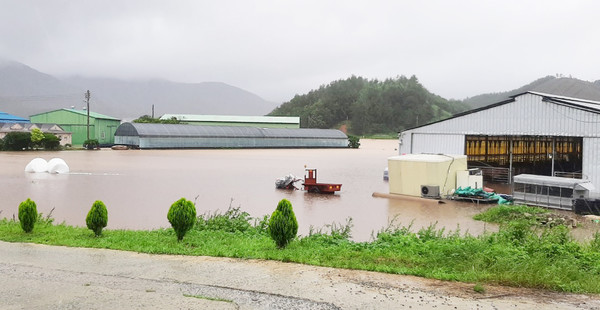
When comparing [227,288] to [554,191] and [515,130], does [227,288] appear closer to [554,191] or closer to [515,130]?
[554,191]

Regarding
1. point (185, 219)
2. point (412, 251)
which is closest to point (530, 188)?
point (412, 251)

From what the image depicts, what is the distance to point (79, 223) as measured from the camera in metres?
17.3

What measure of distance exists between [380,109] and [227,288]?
13546 centimetres

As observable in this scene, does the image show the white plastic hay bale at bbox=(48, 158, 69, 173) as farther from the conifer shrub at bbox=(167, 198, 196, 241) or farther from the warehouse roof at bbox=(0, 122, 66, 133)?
the warehouse roof at bbox=(0, 122, 66, 133)

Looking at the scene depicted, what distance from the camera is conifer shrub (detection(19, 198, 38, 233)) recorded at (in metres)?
13.0

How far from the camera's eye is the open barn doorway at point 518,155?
121 feet

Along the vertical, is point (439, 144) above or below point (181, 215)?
above

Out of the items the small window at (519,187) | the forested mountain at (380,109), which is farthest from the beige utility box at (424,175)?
the forested mountain at (380,109)

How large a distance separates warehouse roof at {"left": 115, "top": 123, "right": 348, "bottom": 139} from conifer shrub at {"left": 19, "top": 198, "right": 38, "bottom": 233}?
5753 cm

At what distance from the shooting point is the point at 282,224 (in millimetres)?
11414

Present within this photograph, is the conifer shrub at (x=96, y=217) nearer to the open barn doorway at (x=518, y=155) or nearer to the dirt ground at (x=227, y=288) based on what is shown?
the dirt ground at (x=227, y=288)

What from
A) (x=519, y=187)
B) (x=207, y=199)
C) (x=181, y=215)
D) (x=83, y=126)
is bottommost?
(x=207, y=199)

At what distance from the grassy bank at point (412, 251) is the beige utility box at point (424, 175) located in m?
12.1

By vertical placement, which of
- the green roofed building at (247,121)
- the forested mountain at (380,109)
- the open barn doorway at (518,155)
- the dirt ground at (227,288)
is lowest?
the dirt ground at (227,288)
